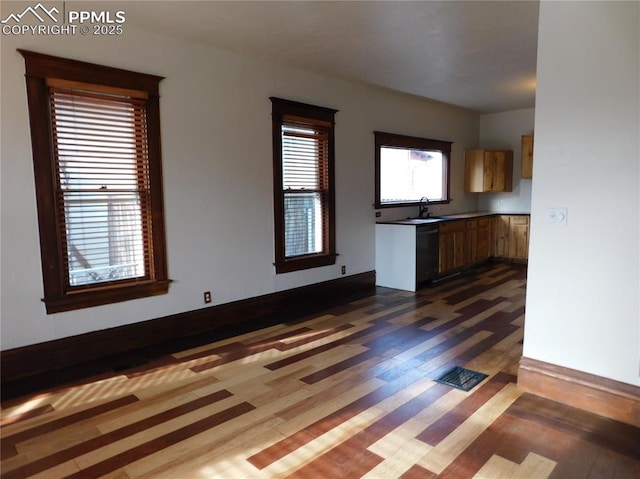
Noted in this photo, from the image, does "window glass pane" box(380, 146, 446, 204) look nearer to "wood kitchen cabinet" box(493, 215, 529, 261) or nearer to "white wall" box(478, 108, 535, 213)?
"wood kitchen cabinet" box(493, 215, 529, 261)

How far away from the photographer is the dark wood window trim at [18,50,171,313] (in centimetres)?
313

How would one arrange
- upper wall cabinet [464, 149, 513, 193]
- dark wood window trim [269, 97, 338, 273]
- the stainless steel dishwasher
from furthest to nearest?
upper wall cabinet [464, 149, 513, 193] < the stainless steel dishwasher < dark wood window trim [269, 97, 338, 273]

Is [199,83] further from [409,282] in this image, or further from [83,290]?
[409,282]

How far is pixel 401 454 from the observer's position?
2232mm

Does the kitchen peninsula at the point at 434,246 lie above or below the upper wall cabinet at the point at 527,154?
below

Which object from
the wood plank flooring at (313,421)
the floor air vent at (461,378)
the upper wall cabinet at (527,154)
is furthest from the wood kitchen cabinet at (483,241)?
the floor air vent at (461,378)

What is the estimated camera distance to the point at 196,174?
4.05 meters

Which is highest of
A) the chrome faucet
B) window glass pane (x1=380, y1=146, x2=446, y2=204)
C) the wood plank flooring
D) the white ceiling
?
the white ceiling

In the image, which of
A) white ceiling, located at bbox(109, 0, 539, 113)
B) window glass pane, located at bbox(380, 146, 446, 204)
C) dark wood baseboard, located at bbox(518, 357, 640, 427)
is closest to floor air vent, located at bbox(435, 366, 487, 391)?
dark wood baseboard, located at bbox(518, 357, 640, 427)

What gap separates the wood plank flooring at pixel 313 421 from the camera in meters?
2.14

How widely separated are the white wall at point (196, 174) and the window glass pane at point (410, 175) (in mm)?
856

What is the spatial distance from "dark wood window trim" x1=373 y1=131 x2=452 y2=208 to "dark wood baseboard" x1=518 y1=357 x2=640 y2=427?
356 cm

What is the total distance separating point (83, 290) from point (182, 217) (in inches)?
39.9

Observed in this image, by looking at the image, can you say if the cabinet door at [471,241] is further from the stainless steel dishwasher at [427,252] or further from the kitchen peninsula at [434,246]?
the stainless steel dishwasher at [427,252]
